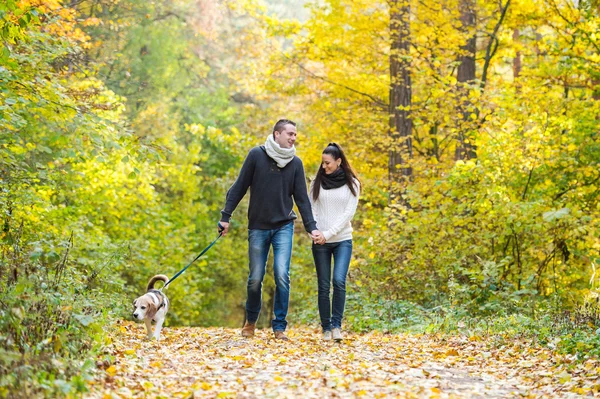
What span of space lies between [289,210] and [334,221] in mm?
507

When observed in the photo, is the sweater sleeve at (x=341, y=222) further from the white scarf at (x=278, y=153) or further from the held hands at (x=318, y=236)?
the white scarf at (x=278, y=153)

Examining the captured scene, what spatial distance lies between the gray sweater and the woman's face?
320 mm

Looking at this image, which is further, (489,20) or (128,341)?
(489,20)

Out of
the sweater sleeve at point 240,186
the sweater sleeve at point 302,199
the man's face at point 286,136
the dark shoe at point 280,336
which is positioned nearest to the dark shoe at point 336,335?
the dark shoe at point 280,336

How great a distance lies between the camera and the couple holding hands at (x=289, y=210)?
853cm

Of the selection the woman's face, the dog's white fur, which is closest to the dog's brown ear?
the dog's white fur

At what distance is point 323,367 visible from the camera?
662cm

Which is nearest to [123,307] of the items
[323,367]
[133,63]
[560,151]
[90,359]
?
[323,367]

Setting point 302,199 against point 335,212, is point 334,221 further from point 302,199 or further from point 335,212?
point 302,199

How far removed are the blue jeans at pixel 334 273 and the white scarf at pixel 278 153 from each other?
39.2 inches

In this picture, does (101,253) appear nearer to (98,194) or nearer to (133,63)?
(98,194)

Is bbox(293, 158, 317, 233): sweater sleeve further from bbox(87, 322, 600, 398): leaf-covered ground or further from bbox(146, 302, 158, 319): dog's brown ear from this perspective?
bbox(146, 302, 158, 319): dog's brown ear

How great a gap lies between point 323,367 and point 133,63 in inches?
812

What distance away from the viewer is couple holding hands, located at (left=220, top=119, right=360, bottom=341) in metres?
8.53
